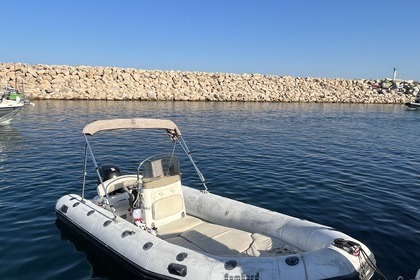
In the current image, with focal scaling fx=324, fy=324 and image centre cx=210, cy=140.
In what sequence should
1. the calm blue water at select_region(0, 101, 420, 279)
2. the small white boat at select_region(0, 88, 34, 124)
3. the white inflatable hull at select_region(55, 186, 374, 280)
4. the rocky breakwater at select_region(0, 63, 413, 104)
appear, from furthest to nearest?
the rocky breakwater at select_region(0, 63, 413, 104)
the small white boat at select_region(0, 88, 34, 124)
the calm blue water at select_region(0, 101, 420, 279)
the white inflatable hull at select_region(55, 186, 374, 280)

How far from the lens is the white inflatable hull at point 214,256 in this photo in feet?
15.9

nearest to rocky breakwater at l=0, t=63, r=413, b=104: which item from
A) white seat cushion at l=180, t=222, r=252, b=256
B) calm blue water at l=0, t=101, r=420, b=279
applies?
calm blue water at l=0, t=101, r=420, b=279

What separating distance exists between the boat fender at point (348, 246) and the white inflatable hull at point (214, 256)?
8cm

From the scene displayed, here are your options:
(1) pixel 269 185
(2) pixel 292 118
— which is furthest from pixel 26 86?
(1) pixel 269 185

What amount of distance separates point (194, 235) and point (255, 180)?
5462 mm

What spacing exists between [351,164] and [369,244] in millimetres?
7760

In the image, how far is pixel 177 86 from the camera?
4566 centimetres

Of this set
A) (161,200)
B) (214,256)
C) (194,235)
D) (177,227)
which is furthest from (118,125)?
(214,256)

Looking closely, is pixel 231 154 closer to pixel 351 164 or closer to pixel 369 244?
pixel 351 164

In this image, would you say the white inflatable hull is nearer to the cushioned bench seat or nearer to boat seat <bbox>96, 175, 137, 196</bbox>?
the cushioned bench seat

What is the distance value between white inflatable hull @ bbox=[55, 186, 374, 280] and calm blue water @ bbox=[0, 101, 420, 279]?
1.87 feet

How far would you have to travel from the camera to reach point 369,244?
7223mm

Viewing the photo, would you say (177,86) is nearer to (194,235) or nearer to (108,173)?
(108,173)

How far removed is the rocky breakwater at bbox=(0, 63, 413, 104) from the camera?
3844 centimetres
